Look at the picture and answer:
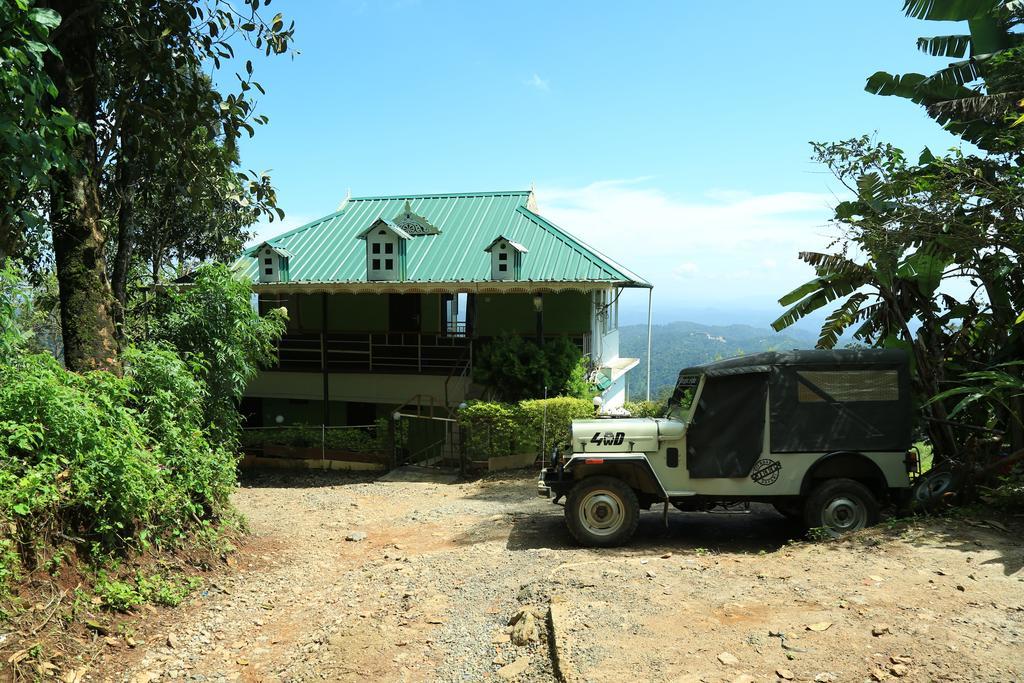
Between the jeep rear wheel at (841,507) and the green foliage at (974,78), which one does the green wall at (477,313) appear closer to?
the green foliage at (974,78)

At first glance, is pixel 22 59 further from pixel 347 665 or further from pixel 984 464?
pixel 984 464

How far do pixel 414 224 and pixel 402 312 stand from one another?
2.95 metres

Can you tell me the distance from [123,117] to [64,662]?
9.87 m

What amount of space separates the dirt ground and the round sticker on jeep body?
0.84 m

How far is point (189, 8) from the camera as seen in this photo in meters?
11.4

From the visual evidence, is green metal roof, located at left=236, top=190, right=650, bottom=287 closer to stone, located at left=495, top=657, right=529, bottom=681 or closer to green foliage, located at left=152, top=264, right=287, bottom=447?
green foliage, located at left=152, top=264, right=287, bottom=447

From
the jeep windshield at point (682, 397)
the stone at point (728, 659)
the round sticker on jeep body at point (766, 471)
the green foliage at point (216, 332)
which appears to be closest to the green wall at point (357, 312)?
the green foliage at point (216, 332)

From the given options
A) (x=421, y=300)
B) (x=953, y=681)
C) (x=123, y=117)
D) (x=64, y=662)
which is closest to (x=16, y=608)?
(x=64, y=662)

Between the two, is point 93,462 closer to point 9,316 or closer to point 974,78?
point 9,316

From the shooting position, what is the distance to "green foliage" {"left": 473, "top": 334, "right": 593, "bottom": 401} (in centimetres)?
1758

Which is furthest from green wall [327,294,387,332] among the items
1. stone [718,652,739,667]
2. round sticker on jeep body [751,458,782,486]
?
stone [718,652,739,667]

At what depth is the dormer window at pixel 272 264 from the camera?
20688 millimetres

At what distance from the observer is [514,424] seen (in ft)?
53.3

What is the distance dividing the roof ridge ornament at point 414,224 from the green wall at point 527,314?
3145 mm
